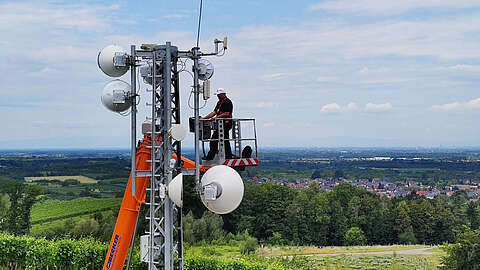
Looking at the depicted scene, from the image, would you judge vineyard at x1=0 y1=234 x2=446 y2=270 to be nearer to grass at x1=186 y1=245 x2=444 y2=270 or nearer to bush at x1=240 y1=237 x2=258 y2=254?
grass at x1=186 y1=245 x2=444 y2=270

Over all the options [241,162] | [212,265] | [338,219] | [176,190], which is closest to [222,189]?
[176,190]

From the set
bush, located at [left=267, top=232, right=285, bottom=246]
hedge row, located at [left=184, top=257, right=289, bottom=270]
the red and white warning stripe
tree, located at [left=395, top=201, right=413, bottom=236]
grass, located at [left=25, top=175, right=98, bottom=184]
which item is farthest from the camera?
tree, located at [left=395, top=201, right=413, bottom=236]

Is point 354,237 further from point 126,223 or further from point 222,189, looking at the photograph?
point 222,189

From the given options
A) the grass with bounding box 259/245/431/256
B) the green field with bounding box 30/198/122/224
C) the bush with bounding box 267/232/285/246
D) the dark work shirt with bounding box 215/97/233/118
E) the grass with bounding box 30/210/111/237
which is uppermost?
the dark work shirt with bounding box 215/97/233/118

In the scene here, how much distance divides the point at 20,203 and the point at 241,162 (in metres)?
26.1

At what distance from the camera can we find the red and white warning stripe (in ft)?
27.2

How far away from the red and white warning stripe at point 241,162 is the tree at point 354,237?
4058 centimetres

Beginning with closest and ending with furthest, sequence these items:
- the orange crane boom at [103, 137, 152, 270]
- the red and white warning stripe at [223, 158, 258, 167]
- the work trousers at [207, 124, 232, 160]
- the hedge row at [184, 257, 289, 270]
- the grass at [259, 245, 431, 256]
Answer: the red and white warning stripe at [223, 158, 258, 167] < the work trousers at [207, 124, 232, 160] < the orange crane boom at [103, 137, 152, 270] < the hedge row at [184, 257, 289, 270] < the grass at [259, 245, 431, 256]

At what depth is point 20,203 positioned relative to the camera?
101 ft

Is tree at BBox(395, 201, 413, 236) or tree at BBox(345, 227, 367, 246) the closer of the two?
tree at BBox(345, 227, 367, 246)

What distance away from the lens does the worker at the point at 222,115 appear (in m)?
8.44

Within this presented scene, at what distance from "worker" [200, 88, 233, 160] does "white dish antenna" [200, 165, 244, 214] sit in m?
1.10

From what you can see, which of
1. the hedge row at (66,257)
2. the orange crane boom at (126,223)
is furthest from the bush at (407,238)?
the orange crane boom at (126,223)

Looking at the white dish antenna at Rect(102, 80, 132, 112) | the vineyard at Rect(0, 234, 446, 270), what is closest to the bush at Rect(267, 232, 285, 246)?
the vineyard at Rect(0, 234, 446, 270)
